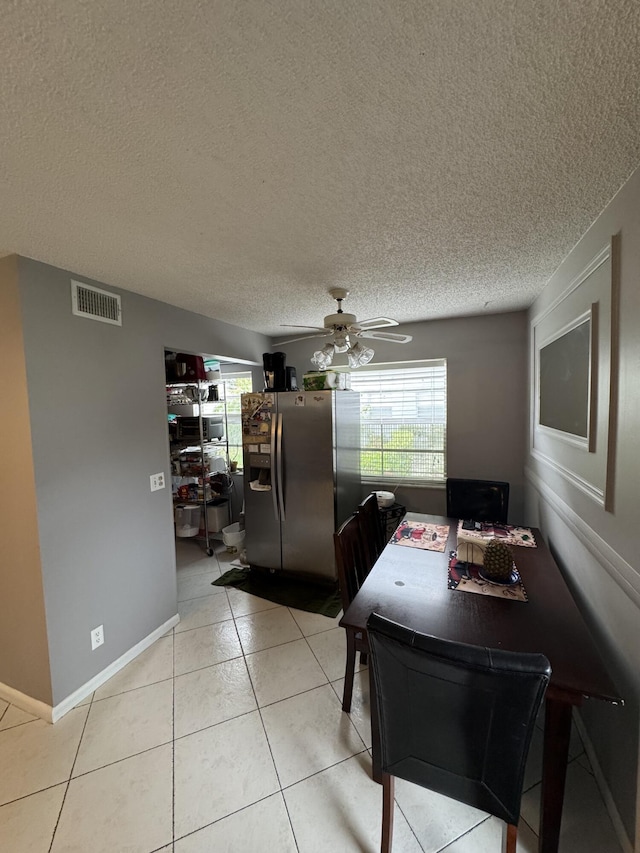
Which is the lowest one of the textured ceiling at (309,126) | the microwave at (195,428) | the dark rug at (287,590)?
the dark rug at (287,590)

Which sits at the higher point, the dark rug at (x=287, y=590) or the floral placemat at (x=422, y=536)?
the floral placemat at (x=422, y=536)

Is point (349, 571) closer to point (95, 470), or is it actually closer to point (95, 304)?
point (95, 470)

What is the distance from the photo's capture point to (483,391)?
3131 millimetres

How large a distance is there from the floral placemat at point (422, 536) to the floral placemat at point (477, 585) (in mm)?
247

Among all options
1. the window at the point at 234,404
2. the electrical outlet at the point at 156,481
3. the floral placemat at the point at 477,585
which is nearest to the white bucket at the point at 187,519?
the window at the point at 234,404

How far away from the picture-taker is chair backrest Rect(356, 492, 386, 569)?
2.09 meters

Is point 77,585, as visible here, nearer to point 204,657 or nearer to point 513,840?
point 204,657

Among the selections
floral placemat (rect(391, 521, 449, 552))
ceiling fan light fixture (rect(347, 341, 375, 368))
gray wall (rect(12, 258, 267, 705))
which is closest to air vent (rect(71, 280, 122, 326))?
gray wall (rect(12, 258, 267, 705))

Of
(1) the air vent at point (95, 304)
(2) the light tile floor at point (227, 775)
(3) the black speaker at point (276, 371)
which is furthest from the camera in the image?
(3) the black speaker at point (276, 371)

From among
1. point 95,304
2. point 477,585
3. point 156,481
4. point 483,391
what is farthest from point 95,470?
point 483,391

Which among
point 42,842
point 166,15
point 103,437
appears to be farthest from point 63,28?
point 42,842

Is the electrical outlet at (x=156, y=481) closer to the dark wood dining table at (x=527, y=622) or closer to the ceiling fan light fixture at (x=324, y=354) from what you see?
the ceiling fan light fixture at (x=324, y=354)

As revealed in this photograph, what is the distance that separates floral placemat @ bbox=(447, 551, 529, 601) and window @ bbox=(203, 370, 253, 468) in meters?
3.28

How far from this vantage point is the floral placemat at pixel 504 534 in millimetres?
2070
